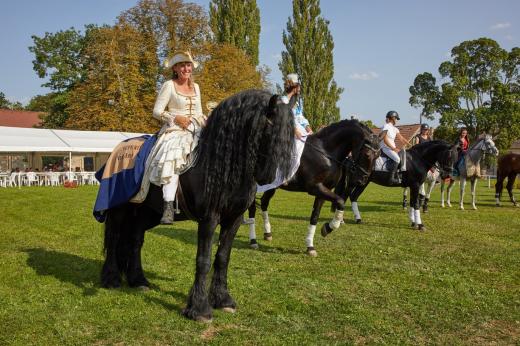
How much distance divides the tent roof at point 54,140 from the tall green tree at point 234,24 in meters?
19.0

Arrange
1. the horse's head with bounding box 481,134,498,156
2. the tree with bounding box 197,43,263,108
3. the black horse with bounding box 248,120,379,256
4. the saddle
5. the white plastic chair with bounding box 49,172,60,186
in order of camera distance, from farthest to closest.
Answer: the tree with bounding box 197,43,263,108 → the white plastic chair with bounding box 49,172,60,186 → the horse's head with bounding box 481,134,498,156 → the saddle → the black horse with bounding box 248,120,379,256

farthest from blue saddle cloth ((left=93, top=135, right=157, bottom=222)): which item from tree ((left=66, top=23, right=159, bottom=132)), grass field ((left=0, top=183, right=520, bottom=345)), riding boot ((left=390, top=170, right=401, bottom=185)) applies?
tree ((left=66, top=23, right=159, bottom=132))

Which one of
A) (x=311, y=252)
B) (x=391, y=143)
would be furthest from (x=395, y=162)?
(x=311, y=252)

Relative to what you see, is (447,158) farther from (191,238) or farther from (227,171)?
(227,171)

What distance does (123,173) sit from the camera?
536 cm

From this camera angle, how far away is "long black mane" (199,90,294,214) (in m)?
4.20

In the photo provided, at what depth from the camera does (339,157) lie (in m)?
8.20

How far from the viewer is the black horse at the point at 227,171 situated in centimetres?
423

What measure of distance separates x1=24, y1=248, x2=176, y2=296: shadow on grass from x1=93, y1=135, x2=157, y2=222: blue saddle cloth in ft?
3.17

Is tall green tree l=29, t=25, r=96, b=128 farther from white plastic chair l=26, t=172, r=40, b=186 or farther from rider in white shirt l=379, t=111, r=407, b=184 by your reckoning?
rider in white shirt l=379, t=111, r=407, b=184

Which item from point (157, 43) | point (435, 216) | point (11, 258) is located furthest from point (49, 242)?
point (157, 43)

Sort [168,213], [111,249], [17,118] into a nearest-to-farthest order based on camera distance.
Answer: [168,213] < [111,249] < [17,118]

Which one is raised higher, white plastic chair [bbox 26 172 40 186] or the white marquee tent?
the white marquee tent

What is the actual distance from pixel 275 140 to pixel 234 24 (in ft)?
159
